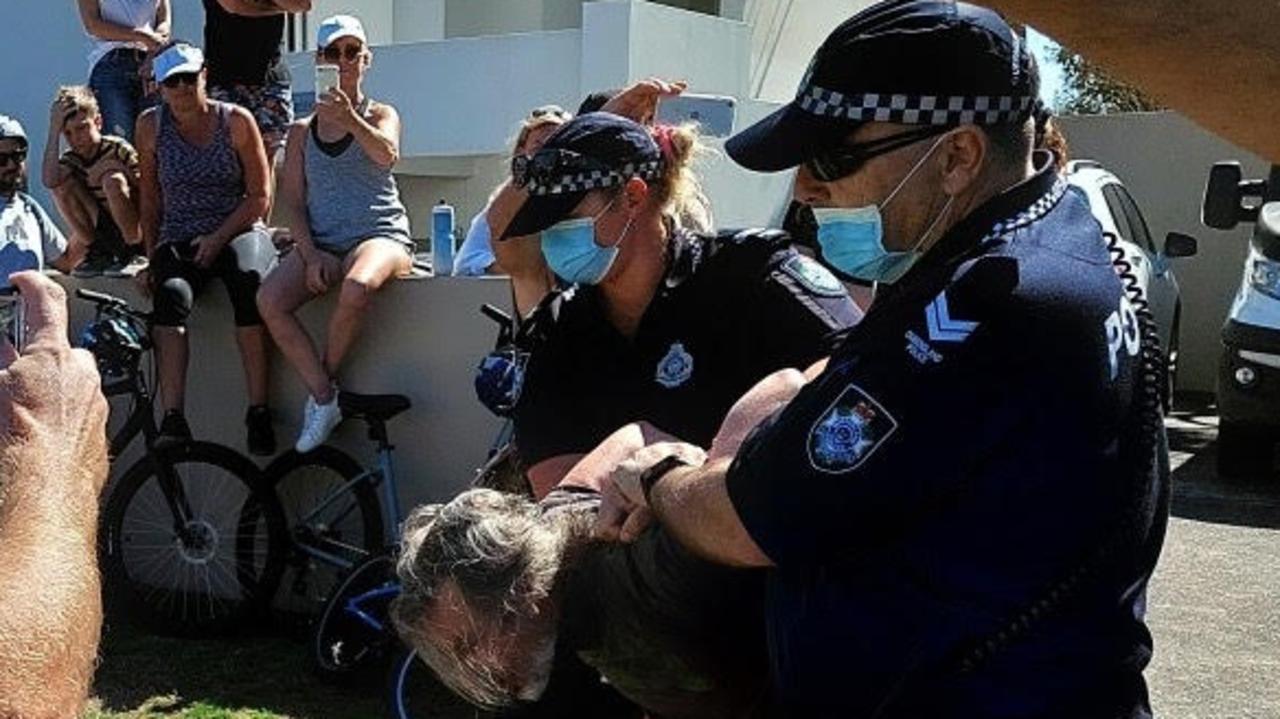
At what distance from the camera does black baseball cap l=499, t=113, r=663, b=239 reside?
2.97m

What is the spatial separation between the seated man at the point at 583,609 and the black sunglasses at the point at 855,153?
0.30 meters

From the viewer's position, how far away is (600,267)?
3.00 meters

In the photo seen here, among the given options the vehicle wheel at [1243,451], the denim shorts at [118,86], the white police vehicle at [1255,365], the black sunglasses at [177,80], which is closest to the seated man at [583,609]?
the black sunglasses at [177,80]

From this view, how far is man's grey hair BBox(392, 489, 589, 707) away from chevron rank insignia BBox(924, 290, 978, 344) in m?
0.58

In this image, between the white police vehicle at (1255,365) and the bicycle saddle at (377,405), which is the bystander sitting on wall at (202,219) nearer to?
the bicycle saddle at (377,405)

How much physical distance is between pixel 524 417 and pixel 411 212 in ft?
37.0

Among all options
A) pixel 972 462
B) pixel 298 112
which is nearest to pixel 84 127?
pixel 298 112

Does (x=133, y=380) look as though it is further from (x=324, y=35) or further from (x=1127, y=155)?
(x=1127, y=155)

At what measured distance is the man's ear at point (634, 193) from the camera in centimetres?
299

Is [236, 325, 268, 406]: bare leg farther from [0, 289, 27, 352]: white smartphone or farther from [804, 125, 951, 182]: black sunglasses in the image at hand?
[804, 125, 951, 182]: black sunglasses

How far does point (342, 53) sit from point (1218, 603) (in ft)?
13.8

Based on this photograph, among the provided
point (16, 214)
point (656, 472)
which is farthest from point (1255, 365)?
point (656, 472)

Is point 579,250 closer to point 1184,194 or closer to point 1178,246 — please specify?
point 1178,246

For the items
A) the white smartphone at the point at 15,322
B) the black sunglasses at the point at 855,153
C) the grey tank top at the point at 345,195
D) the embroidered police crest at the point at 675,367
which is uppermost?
the black sunglasses at the point at 855,153
